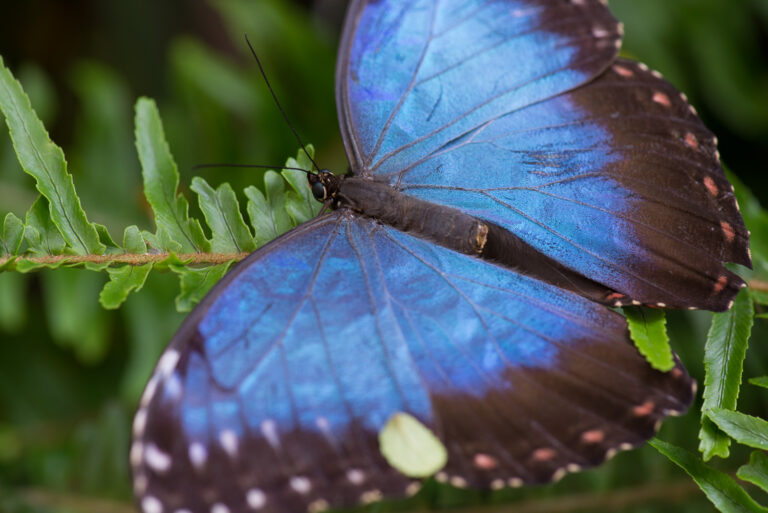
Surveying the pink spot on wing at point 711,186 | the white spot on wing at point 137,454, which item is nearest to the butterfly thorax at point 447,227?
the pink spot on wing at point 711,186

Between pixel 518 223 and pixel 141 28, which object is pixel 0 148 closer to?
pixel 141 28

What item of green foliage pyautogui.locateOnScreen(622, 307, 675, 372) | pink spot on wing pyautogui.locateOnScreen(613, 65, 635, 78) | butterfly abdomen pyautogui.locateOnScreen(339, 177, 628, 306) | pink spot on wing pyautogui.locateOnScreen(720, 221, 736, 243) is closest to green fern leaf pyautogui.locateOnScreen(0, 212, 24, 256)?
butterfly abdomen pyautogui.locateOnScreen(339, 177, 628, 306)

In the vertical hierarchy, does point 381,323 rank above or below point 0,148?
below

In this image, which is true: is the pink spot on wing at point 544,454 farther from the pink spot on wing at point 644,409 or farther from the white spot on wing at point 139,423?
the white spot on wing at point 139,423

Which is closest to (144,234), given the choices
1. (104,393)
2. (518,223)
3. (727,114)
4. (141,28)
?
(518,223)

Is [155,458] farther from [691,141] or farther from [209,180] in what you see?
[209,180]

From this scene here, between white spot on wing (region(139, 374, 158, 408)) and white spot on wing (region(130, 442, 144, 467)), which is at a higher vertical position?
white spot on wing (region(139, 374, 158, 408))

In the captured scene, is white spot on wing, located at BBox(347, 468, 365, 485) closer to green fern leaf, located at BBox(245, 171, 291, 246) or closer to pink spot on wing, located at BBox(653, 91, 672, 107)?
green fern leaf, located at BBox(245, 171, 291, 246)
